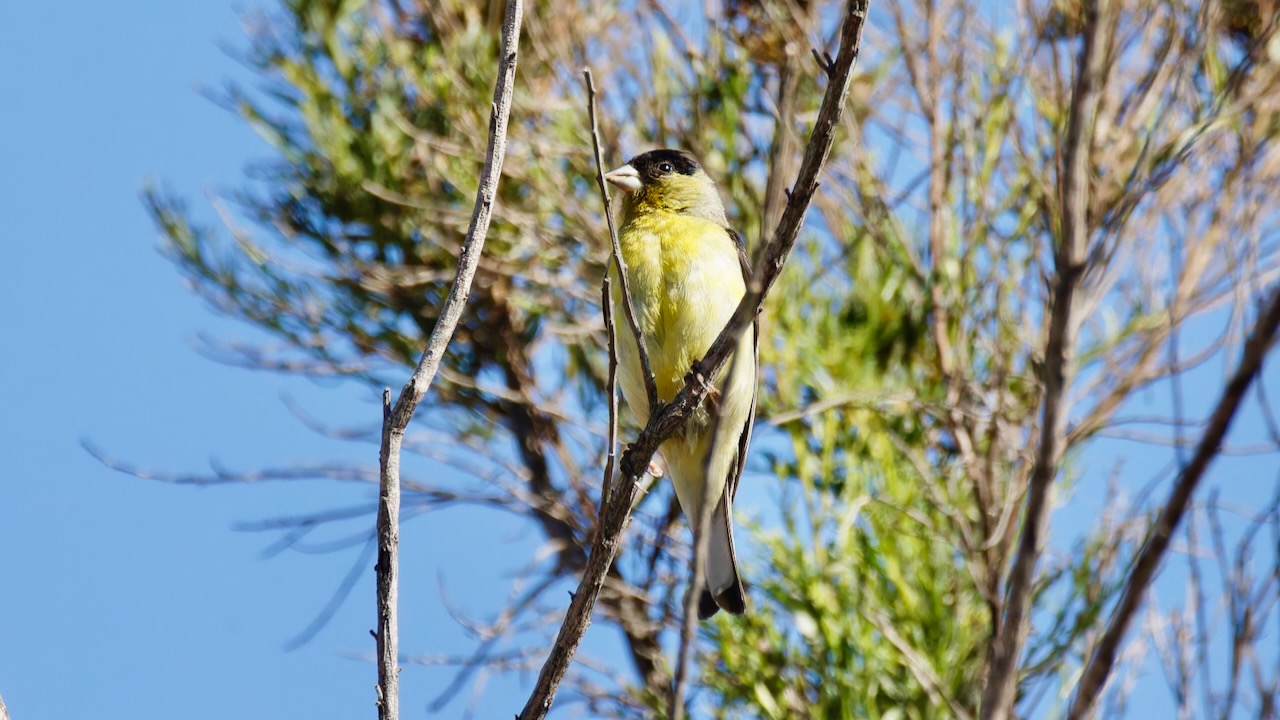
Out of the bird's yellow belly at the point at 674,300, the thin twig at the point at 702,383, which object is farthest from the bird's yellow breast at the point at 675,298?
the thin twig at the point at 702,383

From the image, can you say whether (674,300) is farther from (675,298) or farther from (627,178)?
(627,178)

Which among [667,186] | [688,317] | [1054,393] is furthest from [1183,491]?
[667,186]

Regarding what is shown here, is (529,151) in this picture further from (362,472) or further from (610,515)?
(610,515)

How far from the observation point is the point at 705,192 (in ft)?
10.2

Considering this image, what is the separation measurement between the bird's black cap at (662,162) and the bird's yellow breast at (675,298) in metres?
0.22

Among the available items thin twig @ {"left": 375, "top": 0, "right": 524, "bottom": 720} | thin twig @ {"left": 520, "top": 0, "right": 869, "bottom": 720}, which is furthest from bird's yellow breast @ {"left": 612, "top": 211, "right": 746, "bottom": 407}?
thin twig @ {"left": 375, "top": 0, "right": 524, "bottom": 720}

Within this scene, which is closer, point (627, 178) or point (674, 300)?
point (674, 300)

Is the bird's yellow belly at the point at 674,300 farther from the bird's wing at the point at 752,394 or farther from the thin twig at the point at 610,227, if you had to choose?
the thin twig at the point at 610,227

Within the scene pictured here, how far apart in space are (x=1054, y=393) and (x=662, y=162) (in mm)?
2099

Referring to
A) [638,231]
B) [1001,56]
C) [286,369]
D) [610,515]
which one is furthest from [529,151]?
[610,515]

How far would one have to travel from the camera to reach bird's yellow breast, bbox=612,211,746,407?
107 inches

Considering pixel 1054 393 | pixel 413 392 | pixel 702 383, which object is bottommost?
pixel 1054 393

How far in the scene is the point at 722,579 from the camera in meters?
2.80

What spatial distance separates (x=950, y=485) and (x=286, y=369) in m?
1.75
